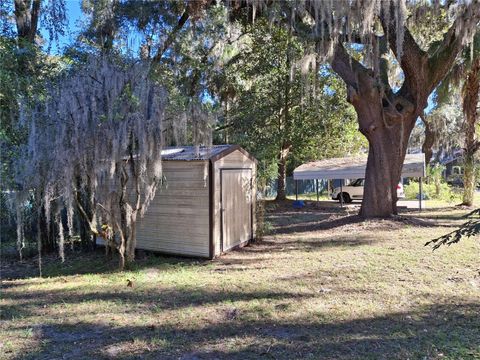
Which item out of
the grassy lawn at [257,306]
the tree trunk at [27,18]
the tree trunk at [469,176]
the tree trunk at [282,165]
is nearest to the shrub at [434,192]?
the tree trunk at [469,176]

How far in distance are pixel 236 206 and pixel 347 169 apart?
1026 centimetres

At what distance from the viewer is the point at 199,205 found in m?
7.68

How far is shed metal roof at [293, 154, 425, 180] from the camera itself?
15758 millimetres

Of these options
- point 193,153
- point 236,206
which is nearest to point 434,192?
point 236,206

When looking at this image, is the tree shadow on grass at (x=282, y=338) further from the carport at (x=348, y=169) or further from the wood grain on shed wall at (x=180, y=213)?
the carport at (x=348, y=169)

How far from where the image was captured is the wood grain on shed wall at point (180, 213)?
7.65 m

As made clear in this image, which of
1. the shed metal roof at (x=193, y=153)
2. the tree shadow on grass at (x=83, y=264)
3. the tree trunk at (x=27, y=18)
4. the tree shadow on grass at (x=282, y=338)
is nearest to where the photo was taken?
the tree shadow on grass at (x=282, y=338)

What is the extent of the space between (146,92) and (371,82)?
6.80 m

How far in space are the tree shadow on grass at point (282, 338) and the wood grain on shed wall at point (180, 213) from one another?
335 centimetres

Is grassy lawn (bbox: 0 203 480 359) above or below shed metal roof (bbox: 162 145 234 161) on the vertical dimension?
below

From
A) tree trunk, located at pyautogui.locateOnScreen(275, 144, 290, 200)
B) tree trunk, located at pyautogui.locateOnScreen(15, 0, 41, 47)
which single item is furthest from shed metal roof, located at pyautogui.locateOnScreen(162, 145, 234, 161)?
tree trunk, located at pyautogui.locateOnScreen(275, 144, 290, 200)

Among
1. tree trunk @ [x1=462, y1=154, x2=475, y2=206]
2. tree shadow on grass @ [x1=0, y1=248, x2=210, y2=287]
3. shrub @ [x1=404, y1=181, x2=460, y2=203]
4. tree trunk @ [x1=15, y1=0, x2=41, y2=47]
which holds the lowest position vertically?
tree shadow on grass @ [x1=0, y1=248, x2=210, y2=287]

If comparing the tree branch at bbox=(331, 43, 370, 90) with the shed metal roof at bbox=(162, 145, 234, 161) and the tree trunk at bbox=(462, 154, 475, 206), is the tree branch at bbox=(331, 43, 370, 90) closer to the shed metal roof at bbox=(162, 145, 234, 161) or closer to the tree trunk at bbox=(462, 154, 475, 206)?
the shed metal roof at bbox=(162, 145, 234, 161)

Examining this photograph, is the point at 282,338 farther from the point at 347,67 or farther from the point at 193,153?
the point at 347,67
